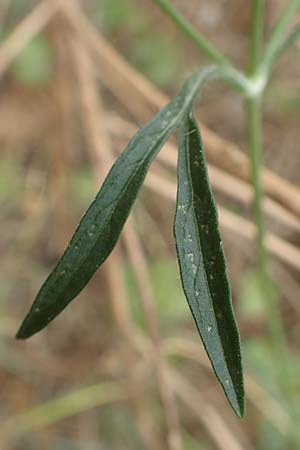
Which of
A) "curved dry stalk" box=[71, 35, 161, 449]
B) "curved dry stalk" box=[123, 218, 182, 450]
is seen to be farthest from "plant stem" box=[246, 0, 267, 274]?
"curved dry stalk" box=[71, 35, 161, 449]

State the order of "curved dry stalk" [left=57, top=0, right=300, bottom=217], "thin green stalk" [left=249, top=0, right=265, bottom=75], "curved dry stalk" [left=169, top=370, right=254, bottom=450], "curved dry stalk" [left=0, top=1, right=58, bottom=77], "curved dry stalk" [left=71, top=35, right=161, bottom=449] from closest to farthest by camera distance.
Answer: "thin green stalk" [left=249, top=0, right=265, bottom=75], "curved dry stalk" [left=57, top=0, right=300, bottom=217], "curved dry stalk" [left=169, top=370, right=254, bottom=450], "curved dry stalk" [left=71, top=35, right=161, bottom=449], "curved dry stalk" [left=0, top=1, right=58, bottom=77]

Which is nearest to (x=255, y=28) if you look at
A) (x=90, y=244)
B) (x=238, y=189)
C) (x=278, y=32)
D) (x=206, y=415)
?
(x=278, y=32)

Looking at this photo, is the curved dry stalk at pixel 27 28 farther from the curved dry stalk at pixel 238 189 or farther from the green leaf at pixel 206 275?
the green leaf at pixel 206 275

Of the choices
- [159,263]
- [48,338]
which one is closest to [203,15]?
[159,263]

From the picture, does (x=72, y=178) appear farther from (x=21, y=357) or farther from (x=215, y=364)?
(x=215, y=364)

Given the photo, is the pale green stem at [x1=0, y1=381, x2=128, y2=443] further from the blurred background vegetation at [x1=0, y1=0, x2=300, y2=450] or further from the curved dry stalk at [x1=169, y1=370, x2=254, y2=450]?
the curved dry stalk at [x1=169, y1=370, x2=254, y2=450]
